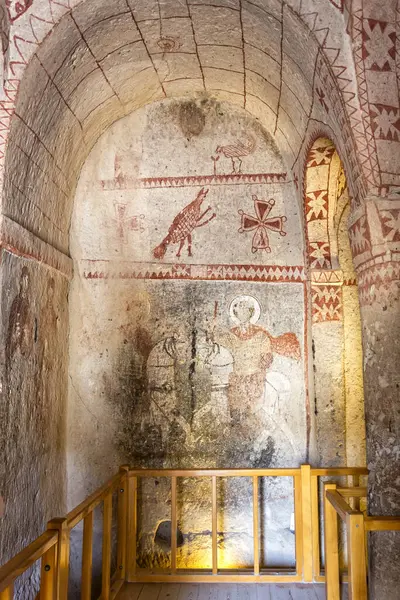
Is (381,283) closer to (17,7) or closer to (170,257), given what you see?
(170,257)

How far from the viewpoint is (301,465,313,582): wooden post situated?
458 centimetres

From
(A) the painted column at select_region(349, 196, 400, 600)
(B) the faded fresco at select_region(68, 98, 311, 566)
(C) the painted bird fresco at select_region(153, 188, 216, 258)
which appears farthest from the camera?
(C) the painted bird fresco at select_region(153, 188, 216, 258)

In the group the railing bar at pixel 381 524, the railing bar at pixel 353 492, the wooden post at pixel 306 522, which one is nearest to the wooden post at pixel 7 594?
the railing bar at pixel 381 524

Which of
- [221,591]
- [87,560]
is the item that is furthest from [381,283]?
[221,591]

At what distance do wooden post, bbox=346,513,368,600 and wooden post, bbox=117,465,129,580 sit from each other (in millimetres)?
2132

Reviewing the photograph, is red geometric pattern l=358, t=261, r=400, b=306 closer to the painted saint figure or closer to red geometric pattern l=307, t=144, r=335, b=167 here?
red geometric pattern l=307, t=144, r=335, b=167

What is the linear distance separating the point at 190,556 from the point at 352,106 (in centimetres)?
408

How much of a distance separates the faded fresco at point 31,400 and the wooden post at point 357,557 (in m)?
2.31

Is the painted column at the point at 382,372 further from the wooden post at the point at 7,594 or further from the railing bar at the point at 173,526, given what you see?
the wooden post at the point at 7,594

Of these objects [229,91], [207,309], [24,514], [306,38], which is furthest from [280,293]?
[24,514]

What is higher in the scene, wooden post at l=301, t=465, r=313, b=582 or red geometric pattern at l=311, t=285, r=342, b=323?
red geometric pattern at l=311, t=285, r=342, b=323

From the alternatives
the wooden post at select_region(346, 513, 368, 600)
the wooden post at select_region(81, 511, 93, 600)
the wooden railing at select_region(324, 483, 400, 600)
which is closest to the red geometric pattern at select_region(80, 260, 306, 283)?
the wooden railing at select_region(324, 483, 400, 600)

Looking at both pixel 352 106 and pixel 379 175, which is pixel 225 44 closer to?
pixel 352 106

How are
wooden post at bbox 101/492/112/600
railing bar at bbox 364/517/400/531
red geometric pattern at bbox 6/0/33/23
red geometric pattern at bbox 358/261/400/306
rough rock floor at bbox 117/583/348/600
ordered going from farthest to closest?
rough rock floor at bbox 117/583/348/600 < wooden post at bbox 101/492/112/600 < red geometric pattern at bbox 6/0/33/23 < red geometric pattern at bbox 358/261/400/306 < railing bar at bbox 364/517/400/531
